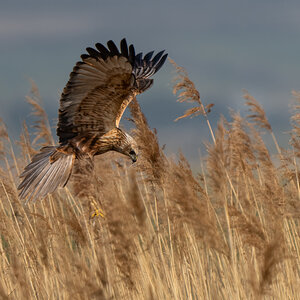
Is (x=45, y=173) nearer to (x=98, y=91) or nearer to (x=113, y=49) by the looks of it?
(x=98, y=91)

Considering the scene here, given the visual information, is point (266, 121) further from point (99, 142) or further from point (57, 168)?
point (57, 168)

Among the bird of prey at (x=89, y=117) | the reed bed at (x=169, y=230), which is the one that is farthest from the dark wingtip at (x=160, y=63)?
the reed bed at (x=169, y=230)

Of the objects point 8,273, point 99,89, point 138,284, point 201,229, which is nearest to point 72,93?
point 99,89

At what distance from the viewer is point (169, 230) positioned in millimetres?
3064

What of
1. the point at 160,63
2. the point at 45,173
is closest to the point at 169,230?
the point at 45,173

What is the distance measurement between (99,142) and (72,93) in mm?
861

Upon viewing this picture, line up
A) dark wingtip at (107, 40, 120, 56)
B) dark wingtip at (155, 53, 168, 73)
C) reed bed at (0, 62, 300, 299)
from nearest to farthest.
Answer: reed bed at (0, 62, 300, 299) → dark wingtip at (107, 40, 120, 56) → dark wingtip at (155, 53, 168, 73)

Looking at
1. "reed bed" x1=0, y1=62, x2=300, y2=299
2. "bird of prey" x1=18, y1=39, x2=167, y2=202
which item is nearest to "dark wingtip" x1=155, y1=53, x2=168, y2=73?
"bird of prey" x1=18, y1=39, x2=167, y2=202

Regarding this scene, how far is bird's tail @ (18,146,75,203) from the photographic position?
411 cm

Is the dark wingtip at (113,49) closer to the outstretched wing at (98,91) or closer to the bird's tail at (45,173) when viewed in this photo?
the outstretched wing at (98,91)

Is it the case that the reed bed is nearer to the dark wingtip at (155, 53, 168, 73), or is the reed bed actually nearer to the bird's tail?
the bird's tail

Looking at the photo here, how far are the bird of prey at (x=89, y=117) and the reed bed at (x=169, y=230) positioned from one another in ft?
1.14

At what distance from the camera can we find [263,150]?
4.30m

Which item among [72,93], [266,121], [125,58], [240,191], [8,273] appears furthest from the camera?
[266,121]
